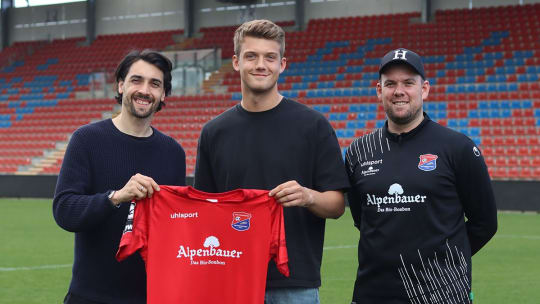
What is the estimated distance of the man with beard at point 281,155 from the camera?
134 inches

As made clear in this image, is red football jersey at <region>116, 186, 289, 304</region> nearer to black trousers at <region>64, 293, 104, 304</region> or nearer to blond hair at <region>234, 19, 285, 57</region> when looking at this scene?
black trousers at <region>64, 293, 104, 304</region>

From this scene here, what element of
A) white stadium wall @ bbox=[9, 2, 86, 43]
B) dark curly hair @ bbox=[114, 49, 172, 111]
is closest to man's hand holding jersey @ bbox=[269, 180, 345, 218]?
A: dark curly hair @ bbox=[114, 49, 172, 111]

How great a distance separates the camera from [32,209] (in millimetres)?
18234

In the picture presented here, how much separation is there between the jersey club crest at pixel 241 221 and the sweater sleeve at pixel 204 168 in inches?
7.5

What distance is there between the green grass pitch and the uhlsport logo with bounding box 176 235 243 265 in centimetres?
397

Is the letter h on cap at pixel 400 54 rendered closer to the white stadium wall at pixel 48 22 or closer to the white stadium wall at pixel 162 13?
the white stadium wall at pixel 162 13

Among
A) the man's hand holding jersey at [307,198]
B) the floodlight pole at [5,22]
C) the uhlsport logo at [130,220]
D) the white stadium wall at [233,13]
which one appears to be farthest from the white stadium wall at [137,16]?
the man's hand holding jersey at [307,198]

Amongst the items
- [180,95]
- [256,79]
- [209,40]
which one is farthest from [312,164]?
[209,40]

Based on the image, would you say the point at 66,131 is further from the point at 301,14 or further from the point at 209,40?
the point at 301,14

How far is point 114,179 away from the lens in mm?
3646

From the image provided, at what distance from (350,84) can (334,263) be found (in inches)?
621

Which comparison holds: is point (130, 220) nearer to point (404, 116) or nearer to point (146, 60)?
point (146, 60)

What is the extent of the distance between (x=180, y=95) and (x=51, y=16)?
36.5ft

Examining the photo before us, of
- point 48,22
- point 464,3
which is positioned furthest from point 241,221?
point 48,22
